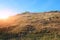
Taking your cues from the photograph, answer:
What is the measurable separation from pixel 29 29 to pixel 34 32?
1.30 m

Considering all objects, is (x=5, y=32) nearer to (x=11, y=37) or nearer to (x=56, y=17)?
(x=11, y=37)

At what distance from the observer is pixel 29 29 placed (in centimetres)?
2627

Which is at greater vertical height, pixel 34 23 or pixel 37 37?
pixel 34 23

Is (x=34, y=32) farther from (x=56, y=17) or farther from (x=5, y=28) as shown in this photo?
(x=56, y=17)

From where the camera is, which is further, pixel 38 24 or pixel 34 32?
pixel 38 24

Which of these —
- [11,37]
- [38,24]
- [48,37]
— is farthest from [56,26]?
[11,37]

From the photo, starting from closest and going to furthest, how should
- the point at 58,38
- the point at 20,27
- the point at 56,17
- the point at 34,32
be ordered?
1. the point at 58,38
2. the point at 34,32
3. the point at 20,27
4. the point at 56,17

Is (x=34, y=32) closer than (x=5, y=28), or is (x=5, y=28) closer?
(x=34, y=32)

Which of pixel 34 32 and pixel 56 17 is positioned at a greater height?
pixel 56 17

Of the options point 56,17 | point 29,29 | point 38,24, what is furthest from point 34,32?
point 56,17

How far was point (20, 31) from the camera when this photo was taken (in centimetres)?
2542

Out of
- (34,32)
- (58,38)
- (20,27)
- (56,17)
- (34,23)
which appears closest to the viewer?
(58,38)

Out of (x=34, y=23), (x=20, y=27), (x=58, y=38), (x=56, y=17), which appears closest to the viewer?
(x=58, y=38)

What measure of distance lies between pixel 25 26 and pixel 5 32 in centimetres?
284
